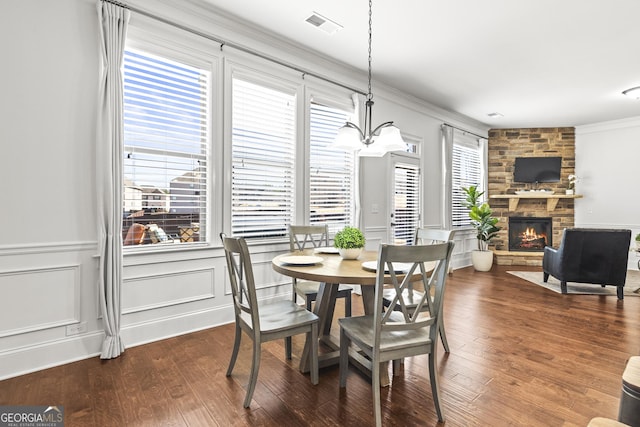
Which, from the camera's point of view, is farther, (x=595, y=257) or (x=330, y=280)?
(x=595, y=257)

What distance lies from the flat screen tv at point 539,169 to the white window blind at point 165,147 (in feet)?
22.3

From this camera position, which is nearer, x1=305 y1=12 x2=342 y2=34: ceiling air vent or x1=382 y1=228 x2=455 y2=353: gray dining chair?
x1=382 y1=228 x2=455 y2=353: gray dining chair

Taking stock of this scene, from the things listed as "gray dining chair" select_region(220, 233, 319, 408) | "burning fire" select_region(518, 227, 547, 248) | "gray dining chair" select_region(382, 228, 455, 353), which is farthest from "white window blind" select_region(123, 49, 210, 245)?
"burning fire" select_region(518, 227, 547, 248)

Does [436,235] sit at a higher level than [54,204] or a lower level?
lower

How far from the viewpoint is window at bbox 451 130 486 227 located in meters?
6.59

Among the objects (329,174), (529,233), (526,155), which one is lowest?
(529,233)

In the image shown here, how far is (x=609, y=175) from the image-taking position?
686 centimetres

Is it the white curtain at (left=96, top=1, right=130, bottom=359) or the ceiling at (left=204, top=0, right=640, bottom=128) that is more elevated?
the ceiling at (left=204, top=0, right=640, bottom=128)

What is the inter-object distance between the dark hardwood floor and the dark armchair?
1.33 m

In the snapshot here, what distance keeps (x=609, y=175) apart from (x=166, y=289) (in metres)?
8.30

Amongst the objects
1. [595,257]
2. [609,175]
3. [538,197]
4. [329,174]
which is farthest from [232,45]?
[609,175]

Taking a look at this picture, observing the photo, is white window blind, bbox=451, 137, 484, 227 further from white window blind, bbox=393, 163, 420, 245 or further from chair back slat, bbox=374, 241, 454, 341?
chair back slat, bbox=374, 241, 454, 341

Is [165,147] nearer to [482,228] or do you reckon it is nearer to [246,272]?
[246,272]

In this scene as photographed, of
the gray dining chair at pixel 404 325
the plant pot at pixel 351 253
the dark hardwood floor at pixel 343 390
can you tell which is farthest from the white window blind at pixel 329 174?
the gray dining chair at pixel 404 325
